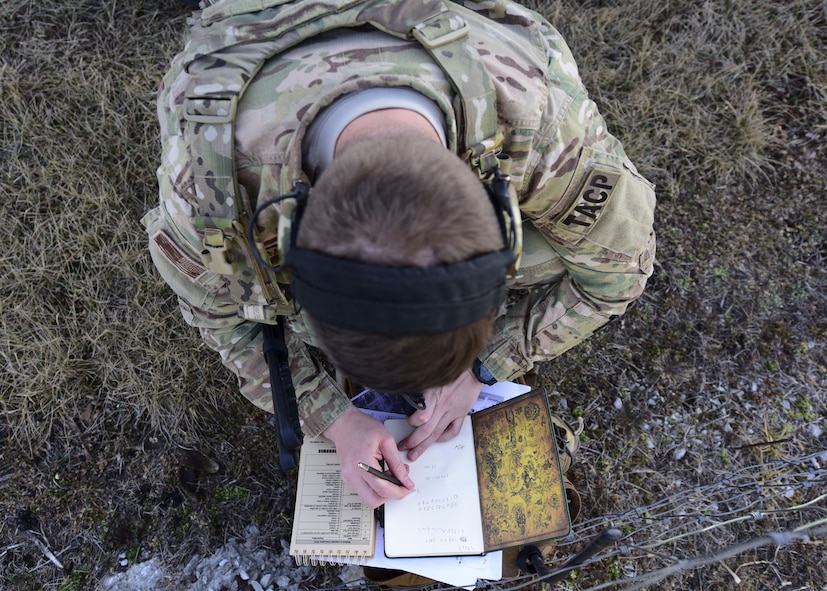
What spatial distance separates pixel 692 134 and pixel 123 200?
113 inches

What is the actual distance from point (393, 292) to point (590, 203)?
92 centimetres

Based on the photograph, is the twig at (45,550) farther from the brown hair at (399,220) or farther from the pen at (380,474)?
the brown hair at (399,220)

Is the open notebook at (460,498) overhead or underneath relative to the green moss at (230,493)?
overhead

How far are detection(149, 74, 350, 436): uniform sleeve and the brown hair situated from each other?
621 millimetres

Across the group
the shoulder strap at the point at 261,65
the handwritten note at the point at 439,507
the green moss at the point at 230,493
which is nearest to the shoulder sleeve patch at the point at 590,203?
the shoulder strap at the point at 261,65

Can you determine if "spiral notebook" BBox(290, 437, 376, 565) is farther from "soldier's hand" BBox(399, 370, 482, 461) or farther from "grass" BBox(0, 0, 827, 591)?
"grass" BBox(0, 0, 827, 591)

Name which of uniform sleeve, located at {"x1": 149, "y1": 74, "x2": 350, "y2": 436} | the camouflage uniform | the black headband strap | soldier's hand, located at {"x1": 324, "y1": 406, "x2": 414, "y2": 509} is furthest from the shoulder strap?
soldier's hand, located at {"x1": 324, "y1": 406, "x2": 414, "y2": 509}

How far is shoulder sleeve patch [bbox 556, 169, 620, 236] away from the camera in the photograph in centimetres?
160

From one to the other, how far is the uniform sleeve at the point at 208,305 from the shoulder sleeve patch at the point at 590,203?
999 mm

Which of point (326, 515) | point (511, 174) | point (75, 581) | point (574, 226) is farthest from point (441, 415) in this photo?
point (75, 581)

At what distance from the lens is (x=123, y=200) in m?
2.76

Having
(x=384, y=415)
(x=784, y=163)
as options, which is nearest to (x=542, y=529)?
(x=384, y=415)

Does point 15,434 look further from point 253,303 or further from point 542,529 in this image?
point 542,529

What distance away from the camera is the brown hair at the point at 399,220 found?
98 centimetres
